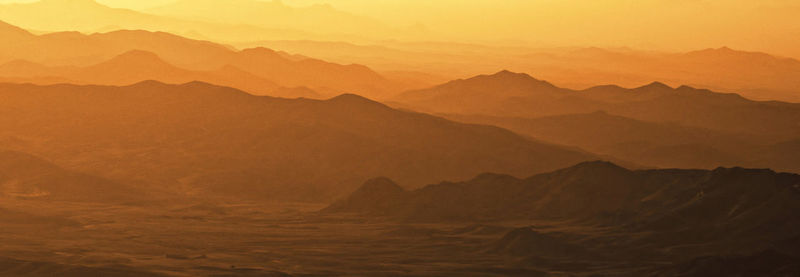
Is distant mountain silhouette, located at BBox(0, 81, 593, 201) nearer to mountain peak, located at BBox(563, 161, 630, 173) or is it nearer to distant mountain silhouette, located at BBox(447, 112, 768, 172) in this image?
distant mountain silhouette, located at BBox(447, 112, 768, 172)

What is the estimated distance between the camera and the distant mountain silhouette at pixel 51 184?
427ft

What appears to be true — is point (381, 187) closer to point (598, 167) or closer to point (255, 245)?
point (598, 167)

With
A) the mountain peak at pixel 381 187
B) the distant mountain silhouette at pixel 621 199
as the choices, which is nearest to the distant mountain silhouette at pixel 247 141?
the mountain peak at pixel 381 187

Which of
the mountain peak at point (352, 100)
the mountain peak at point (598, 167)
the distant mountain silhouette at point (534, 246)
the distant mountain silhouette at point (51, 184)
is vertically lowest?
the distant mountain silhouette at point (534, 246)

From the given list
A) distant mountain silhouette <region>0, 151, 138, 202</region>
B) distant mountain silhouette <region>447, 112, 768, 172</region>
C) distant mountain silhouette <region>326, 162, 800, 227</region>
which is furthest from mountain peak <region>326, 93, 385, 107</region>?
distant mountain silhouette <region>326, 162, 800, 227</region>

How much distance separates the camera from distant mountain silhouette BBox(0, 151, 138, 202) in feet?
427

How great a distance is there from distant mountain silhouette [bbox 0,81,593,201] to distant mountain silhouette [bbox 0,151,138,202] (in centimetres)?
752

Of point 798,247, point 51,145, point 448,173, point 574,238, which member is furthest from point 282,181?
point 798,247

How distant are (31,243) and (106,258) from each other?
1440 cm

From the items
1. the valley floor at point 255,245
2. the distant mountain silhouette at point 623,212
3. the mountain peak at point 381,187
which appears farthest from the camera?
the mountain peak at point 381,187

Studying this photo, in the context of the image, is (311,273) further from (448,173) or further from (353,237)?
(448,173)

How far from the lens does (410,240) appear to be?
94.6m

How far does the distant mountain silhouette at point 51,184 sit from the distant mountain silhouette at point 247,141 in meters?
7.52

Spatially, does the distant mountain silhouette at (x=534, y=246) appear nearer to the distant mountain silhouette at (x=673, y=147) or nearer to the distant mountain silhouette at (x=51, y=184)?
the distant mountain silhouette at (x=51, y=184)
